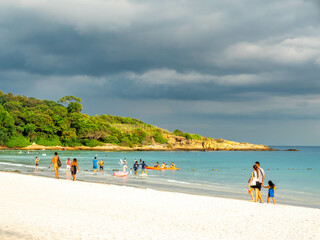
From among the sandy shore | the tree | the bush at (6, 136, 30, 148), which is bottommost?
the sandy shore

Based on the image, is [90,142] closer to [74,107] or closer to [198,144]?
[74,107]

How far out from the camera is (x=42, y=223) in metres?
10.1

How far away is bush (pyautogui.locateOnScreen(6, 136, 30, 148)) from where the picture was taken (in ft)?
362

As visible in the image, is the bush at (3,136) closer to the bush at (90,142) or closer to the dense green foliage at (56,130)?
the dense green foliage at (56,130)

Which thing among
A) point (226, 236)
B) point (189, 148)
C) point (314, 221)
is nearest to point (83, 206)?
point (226, 236)

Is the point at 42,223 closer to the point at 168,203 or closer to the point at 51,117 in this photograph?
the point at 168,203

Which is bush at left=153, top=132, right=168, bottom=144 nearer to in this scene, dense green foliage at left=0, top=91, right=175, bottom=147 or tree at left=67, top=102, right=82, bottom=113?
dense green foliage at left=0, top=91, right=175, bottom=147

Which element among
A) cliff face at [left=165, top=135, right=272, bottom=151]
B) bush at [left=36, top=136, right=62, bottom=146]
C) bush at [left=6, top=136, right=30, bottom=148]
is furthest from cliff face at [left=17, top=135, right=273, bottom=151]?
bush at [left=6, top=136, right=30, bottom=148]

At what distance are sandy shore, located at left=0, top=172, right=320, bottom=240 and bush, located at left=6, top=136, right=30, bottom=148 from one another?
4022 inches

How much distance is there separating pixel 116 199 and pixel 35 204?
3.88 m

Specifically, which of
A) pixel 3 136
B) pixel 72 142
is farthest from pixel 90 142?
pixel 3 136

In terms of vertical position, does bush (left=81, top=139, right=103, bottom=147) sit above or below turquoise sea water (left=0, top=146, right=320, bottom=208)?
above

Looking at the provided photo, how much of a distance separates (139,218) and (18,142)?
111532 mm

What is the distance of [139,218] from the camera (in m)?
11.7
